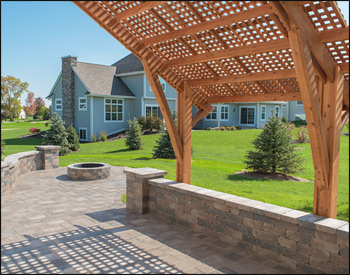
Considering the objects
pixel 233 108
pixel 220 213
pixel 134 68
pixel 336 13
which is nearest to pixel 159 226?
pixel 220 213

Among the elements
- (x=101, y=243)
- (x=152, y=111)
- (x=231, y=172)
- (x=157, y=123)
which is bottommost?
(x=101, y=243)

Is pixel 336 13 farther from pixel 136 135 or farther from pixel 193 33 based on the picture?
pixel 136 135

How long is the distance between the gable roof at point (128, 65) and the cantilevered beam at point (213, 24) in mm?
21092

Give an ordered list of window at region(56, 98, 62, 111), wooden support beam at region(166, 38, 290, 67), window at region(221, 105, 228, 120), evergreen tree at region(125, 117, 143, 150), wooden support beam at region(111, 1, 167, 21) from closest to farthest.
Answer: wooden support beam at region(111, 1, 167, 21)
wooden support beam at region(166, 38, 290, 67)
evergreen tree at region(125, 117, 143, 150)
window at region(56, 98, 62, 111)
window at region(221, 105, 228, 120)

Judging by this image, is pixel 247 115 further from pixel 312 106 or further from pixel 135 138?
pixel 312 106

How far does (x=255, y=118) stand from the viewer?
107 feet

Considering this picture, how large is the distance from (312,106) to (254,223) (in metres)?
1.89

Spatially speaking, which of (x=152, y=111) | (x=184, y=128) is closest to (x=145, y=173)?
(x=184, y=128)

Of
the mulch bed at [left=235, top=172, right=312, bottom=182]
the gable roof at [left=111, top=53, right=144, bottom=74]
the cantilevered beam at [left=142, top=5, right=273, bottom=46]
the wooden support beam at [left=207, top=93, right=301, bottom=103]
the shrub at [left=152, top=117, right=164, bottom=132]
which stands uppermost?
the gable roof at [left=111, top=53, right=144, bottom=74]

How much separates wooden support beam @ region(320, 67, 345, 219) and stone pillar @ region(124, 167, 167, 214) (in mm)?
3406

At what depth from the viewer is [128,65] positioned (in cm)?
2838

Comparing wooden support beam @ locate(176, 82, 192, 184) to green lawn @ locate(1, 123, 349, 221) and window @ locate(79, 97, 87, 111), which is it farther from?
window @ locate(79, 97, 87, 111)

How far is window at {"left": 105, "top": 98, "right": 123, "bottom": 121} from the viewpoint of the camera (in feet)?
83.1

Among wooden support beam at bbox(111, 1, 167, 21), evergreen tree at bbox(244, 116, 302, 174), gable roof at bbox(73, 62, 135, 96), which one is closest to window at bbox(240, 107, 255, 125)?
gable roof at bbox(73, 62, 135, 96)
